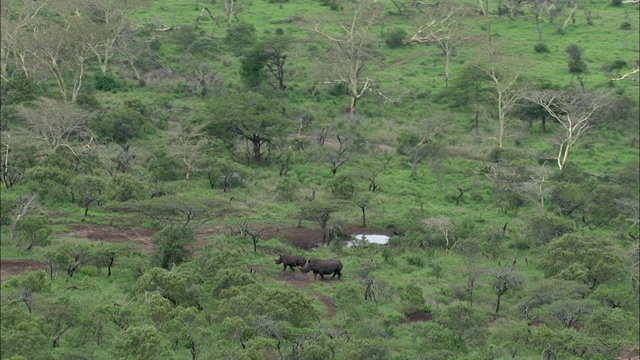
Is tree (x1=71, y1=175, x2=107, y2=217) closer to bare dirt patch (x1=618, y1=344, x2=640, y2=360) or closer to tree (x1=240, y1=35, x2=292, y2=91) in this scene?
tree (x1=240, y1=35, x2=292, y2=91)

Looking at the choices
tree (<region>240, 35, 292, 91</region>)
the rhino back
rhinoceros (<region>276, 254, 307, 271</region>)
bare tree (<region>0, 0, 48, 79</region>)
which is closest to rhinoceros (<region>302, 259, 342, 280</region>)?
the rhino back

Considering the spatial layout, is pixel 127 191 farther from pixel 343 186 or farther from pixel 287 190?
pixel 343 186

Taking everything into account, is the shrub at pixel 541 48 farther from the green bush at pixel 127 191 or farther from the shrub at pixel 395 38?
the green bush at pixel 127 191

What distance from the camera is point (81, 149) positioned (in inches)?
1558

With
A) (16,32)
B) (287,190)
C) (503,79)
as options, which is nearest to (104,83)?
(16,32)

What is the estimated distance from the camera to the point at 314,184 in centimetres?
4019

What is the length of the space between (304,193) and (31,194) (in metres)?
11.3

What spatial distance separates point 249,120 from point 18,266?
1569 centimetres

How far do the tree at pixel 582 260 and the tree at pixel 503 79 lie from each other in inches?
620

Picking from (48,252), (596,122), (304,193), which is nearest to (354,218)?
(304,193)

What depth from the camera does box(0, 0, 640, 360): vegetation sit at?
973 inches

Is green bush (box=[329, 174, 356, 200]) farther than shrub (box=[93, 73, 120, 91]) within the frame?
No

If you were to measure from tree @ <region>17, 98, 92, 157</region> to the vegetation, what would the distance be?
5.7 inches

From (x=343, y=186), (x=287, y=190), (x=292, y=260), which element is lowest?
(x=287, y=190)
